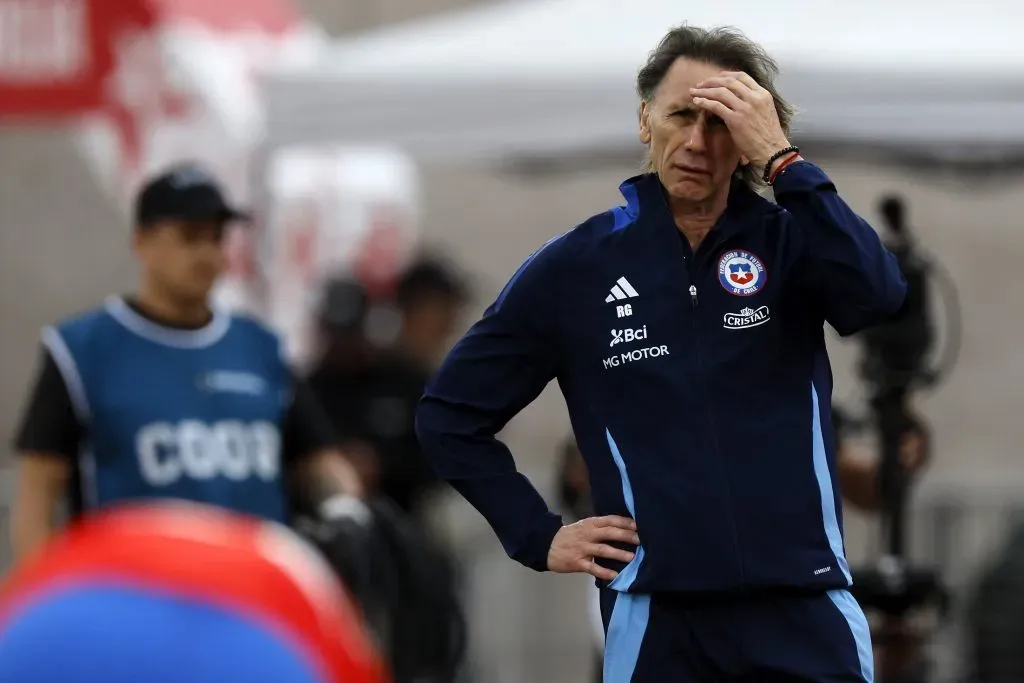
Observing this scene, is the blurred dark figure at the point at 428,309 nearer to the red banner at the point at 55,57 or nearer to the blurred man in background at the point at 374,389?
the blurred man in background at the point at 374,389

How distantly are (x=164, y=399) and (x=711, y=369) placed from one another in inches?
88.2

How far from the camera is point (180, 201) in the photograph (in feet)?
17.5

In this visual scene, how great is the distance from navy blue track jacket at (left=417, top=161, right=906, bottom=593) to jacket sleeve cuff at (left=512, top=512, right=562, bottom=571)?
11cm

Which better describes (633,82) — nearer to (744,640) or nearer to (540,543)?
(540,543)

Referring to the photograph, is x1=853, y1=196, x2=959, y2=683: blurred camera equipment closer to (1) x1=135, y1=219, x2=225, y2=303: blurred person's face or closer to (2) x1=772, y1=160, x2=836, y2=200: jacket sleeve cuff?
(1) x1=135, y1=219, x2=225, y2=303: blurred person's face

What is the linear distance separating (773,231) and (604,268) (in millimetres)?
269

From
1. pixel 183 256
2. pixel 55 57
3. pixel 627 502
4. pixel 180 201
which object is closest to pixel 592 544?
pixel 627 502

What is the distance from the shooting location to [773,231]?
3.22 m

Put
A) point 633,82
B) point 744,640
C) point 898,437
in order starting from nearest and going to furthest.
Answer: point 744,640, point 898,437, point 633,82

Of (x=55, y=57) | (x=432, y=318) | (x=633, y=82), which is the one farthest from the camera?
(x=432, y=318)

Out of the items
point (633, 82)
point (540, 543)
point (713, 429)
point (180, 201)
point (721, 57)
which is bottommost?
point (540, 543)

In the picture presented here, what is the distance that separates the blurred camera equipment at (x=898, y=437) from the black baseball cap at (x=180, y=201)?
197 cm

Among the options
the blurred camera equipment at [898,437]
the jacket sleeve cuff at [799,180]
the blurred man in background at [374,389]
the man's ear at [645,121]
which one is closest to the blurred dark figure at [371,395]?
the blurred man in background at [374,389]

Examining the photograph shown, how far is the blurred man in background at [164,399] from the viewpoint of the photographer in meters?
4.97
